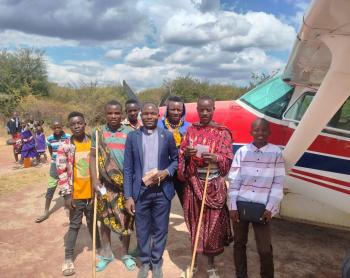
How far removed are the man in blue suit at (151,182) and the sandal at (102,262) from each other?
573 mm

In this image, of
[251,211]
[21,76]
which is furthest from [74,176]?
[21,76]

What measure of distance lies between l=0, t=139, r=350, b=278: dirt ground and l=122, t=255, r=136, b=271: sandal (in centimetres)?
6

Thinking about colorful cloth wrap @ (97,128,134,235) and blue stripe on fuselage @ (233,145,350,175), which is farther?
blue stripe on fuselage @ (233,145,350,175)

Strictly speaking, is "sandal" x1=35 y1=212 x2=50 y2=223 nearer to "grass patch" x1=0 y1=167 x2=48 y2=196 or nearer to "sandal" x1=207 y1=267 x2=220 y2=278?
"grass patch" x1=0 y1=167 x2=48 y2=196

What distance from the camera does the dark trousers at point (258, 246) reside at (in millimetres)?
3327

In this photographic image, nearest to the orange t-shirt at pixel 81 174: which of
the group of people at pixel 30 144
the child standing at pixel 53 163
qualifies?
the child standing at pixel 53 163

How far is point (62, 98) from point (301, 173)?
1292 inches

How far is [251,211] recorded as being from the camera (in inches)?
129

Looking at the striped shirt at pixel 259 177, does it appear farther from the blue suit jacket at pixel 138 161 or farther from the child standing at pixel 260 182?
the blue suit jacket at pixel 138 161

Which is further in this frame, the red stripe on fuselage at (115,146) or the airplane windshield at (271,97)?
the airplane windshield at (271,97)

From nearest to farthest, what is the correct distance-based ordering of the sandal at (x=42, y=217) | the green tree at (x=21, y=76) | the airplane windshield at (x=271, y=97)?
the airplane windshield at (x=271, y=97) → the sandal at (x=42, y=217) → the green tree at (x=21, y=76)

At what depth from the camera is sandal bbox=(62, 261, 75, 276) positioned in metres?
3.96

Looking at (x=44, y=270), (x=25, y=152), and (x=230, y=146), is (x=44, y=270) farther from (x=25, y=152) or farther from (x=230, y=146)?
(x=25, y=152)

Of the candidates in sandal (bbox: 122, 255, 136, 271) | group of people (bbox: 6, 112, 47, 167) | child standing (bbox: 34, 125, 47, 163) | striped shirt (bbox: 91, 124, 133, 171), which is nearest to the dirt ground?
sandal (bbox: 122, 255, 136, 271)
